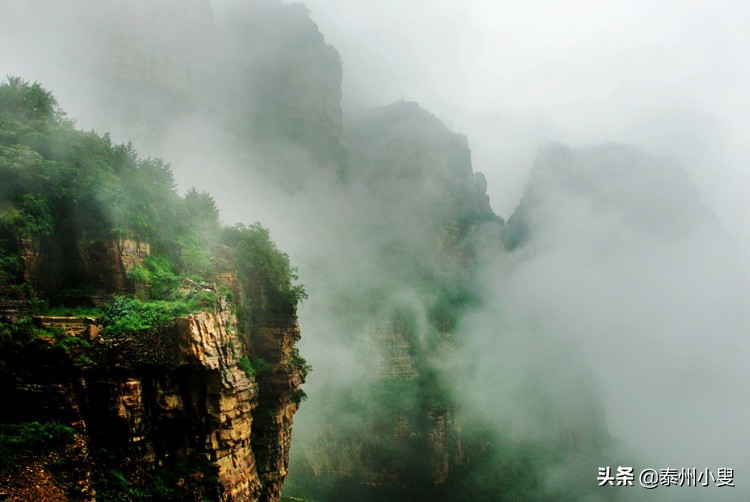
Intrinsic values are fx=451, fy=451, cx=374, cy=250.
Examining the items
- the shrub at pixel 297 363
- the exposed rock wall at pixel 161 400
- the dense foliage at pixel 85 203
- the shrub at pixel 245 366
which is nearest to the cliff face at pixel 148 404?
the exposed rock wall at pixel 161 400

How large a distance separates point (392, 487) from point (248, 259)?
37.9 metres

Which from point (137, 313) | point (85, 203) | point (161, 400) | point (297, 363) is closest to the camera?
point (161, 400)

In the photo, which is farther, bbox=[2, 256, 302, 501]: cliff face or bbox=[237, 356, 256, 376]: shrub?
bbox=[237, 356, 256, 376]: shrub

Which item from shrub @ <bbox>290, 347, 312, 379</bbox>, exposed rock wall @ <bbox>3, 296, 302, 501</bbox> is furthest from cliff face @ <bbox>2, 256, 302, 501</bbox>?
shrub @ <bbox>290, 347, 312, 379</bbox>

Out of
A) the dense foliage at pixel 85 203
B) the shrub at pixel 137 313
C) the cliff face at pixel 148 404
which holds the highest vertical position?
the dense foliage at pixel 85 203

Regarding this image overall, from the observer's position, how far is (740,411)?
82.8 meters

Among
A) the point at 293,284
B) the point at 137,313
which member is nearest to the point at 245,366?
the point at 137,313

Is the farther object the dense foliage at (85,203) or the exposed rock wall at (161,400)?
the dense foliage at (85,203)

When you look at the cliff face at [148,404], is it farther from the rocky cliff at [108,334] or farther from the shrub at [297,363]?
the shrub at [297,363]

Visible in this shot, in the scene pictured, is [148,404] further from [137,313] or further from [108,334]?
[137,313]

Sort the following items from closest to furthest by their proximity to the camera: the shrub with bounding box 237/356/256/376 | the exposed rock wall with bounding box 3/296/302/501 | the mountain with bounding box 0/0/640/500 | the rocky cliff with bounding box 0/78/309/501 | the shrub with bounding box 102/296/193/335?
the rocky cliff with bounding box 0/78/309/501 < the exposed rock wall with bounding box 3/296/302/501 < the shrub with bounding box 102/296/193/335 < the mountain with bounding box 0/0/640/500 < the shrub with bounding box 237/356/256/376

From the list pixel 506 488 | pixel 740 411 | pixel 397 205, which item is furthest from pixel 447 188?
pixel 740 411

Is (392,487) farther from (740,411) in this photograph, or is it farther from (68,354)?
(740,411)

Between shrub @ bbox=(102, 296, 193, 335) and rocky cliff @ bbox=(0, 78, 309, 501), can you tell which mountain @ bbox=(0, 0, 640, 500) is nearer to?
rocky cliff @ bbox=(0, 78, 309, 501)
